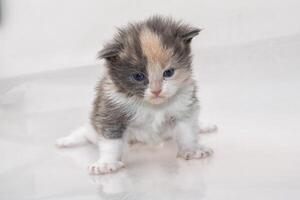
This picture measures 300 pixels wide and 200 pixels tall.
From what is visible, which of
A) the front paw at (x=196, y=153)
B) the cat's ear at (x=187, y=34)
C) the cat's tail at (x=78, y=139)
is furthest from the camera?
the cat's tail at (x=78, y=139)

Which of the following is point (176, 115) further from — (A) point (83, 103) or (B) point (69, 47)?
(B) point (69, 47)

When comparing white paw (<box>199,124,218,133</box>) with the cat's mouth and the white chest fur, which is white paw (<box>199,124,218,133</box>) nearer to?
the white chest fur

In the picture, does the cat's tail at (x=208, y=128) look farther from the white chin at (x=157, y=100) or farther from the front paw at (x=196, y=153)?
the white chin at (x=157, y=100)

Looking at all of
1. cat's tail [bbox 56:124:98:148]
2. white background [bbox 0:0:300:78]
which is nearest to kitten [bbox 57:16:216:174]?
cat's tail [bbox 56:124:98:148]

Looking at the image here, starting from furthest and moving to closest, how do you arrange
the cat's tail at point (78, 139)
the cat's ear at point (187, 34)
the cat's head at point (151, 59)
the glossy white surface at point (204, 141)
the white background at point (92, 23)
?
the white background at point (92, 23), the cat's tail at point (78, 139), the cat's ear at point (187, 34), the cat's head at point (151, 59), the glossy white surface at point (204, 141)

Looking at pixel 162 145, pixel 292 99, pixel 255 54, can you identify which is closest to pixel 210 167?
pixel 162 145

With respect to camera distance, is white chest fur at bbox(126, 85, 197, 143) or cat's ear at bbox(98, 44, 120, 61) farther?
white chest fur at bbox(126, 85, 197, 143)

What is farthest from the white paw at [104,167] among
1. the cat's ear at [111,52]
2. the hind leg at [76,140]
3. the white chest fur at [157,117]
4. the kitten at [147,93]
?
the hind leg at [76,140]
